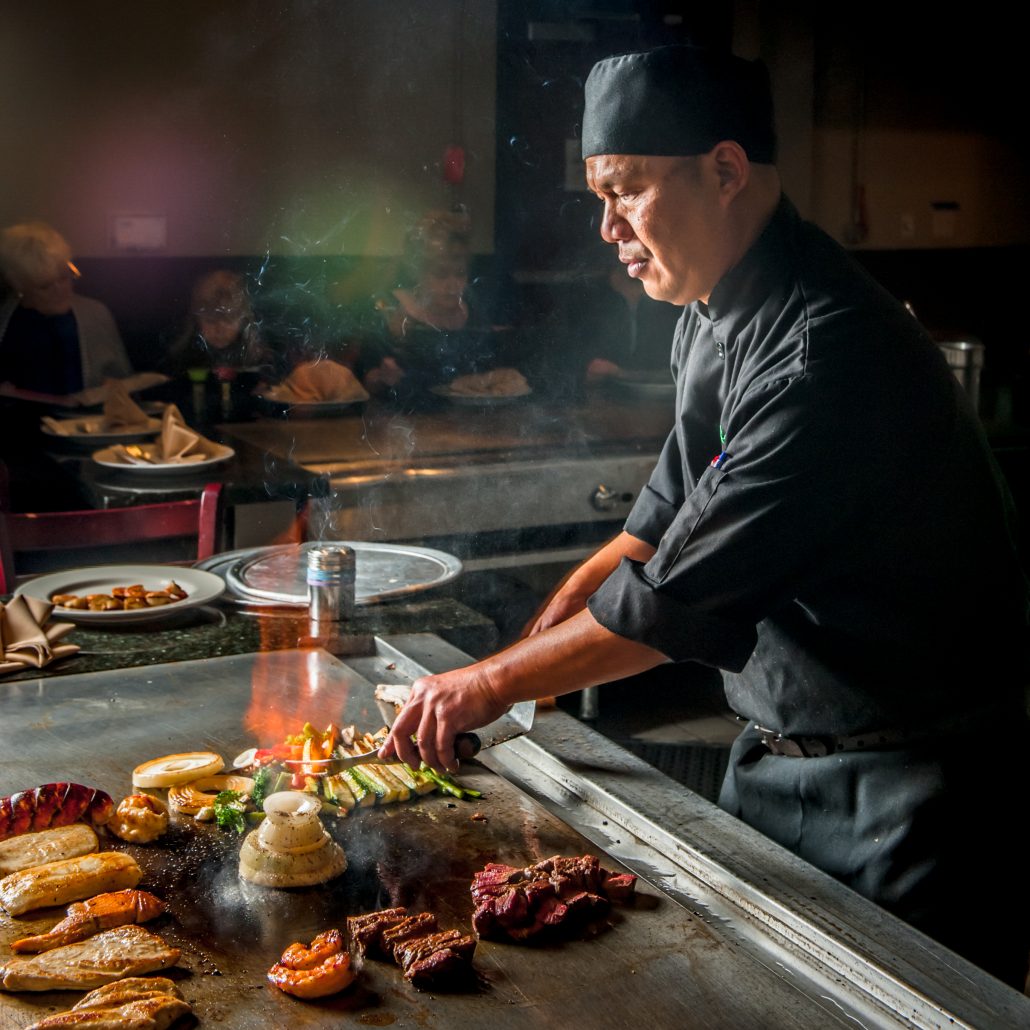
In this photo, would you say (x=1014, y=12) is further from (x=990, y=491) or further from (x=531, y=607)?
(x=990, y=491)

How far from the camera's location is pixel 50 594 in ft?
9.75

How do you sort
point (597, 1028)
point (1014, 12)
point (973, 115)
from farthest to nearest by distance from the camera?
1. point (973, 115)
2. point (1014, 12)
3. point (597, 1028)

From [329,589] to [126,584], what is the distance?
604 millimetres

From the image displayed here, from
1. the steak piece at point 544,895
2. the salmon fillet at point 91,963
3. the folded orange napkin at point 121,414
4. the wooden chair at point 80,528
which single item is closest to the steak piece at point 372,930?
the steak piece at point 544,895

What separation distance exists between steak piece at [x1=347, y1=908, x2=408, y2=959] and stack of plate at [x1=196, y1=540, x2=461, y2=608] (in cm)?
139

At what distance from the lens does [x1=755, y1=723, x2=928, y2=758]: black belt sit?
194 cm

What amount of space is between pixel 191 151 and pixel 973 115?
4.36 meters

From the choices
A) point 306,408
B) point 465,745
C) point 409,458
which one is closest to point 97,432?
point 306,408

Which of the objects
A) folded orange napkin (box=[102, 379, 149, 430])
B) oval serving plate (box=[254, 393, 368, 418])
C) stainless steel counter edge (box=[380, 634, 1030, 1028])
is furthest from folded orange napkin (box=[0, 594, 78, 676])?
oval serving plate (box=[254, 393, 368, 418])

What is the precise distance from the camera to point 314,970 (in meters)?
1.46

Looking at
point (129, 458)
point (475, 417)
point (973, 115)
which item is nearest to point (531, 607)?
point (475, 417)

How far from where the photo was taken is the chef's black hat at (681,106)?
186 cm

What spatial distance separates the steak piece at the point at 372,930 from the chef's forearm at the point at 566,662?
37cm

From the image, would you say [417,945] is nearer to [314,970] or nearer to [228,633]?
[314,970]
